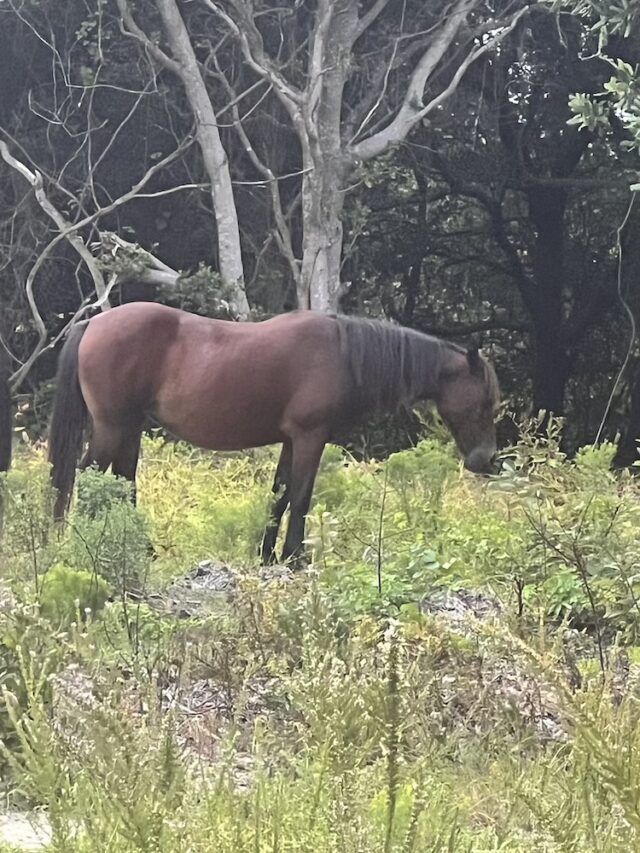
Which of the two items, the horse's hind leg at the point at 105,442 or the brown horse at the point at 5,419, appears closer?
the brown horse at the point at 5,419

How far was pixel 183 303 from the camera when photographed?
8.85 meters

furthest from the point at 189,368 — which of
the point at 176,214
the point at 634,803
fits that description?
the point at 176,214

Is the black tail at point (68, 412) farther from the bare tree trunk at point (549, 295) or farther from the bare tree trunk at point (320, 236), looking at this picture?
the bare tree trunk at point (549, 295)

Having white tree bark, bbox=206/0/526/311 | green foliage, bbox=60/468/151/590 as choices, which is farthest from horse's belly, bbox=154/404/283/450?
white tree bark, bbox=206/0/526/311

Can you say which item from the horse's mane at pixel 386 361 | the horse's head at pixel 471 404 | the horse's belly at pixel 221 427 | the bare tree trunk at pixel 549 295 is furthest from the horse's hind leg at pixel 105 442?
the bare tree trunk at pixel 549 295

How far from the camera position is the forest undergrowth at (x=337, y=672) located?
4.96 ft

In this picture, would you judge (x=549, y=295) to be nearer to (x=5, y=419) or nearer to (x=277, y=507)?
(x=277, y=507)

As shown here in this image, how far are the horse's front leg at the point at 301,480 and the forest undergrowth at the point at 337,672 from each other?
0.68 ft

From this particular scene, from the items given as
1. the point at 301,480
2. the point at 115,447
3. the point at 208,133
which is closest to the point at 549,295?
the point at 208,133

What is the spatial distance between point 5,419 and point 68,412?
1.57 ft

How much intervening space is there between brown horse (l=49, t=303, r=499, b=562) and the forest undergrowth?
1.10ft

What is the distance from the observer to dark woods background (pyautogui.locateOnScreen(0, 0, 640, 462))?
33.0 ft

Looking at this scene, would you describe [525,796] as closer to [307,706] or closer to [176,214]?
[307,706]

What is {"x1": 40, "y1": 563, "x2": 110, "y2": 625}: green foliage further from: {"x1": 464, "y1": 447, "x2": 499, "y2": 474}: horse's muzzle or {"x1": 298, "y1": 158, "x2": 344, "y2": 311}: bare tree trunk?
{"x1": 298, "y1": 158, "x2": 344, "y2": 311}: bare tree trunk
